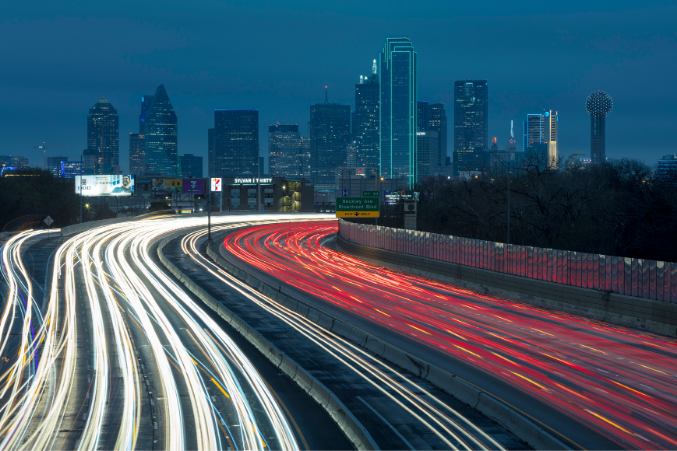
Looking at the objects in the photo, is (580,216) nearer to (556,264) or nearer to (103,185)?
(556,264)

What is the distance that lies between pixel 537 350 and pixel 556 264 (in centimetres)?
969

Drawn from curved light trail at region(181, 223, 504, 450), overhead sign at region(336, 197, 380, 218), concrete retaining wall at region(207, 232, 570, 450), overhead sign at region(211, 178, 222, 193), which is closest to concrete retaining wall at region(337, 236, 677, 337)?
concrete retaining wall at region(207, 232, 570, 450)

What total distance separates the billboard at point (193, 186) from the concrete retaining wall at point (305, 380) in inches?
→ 3925

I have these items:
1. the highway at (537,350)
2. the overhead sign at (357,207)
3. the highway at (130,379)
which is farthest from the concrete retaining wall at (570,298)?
the overhead sign at (357,207)

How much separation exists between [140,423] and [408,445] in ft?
19.3

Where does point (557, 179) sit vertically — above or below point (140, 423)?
above

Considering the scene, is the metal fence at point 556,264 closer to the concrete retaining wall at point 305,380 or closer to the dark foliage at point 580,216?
the dark foliage at point 580,216

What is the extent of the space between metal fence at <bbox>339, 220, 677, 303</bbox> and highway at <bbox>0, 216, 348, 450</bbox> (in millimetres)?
14992

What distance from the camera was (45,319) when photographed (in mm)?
26969

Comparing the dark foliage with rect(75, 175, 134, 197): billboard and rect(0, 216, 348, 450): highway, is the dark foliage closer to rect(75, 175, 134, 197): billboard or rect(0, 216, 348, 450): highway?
rect(0, 216, 348, 450): highway

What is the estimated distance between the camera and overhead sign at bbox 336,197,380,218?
59219 mm

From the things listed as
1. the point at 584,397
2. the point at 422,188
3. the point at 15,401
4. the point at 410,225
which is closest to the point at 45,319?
the point at 15,401

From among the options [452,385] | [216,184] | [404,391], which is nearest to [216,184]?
[216,184]

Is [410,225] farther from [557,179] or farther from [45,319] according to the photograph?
[45,319]
